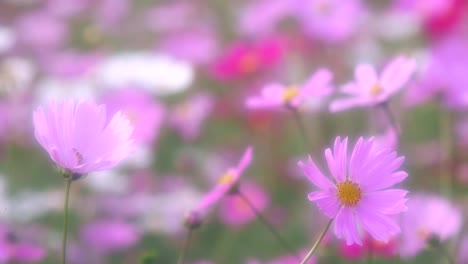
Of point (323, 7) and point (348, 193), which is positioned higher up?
point (323, 7)

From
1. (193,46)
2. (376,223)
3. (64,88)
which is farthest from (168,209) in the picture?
(376,223)

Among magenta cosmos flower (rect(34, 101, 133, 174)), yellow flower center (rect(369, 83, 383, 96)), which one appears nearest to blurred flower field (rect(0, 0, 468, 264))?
yellow flower center (rect(369, 83, 383, 96))

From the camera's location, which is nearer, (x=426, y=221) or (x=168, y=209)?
(x=426, y=221)

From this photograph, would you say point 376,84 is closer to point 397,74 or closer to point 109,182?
point 397,74

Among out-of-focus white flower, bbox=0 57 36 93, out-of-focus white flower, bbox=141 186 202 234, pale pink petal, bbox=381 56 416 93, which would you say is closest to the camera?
pale pink petal, bbox=381 56 416 93

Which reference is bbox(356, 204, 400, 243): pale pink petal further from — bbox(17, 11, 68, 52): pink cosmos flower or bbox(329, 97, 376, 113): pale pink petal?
bbox(17, 11, 68, 52): pink cosmos flower

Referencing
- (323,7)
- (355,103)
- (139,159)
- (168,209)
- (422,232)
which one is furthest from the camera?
(323,7)

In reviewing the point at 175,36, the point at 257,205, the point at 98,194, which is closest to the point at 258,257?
the point at 257,205
